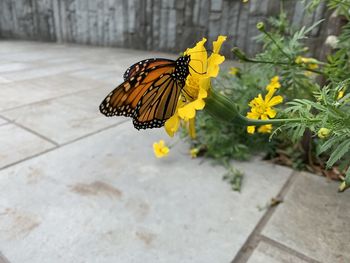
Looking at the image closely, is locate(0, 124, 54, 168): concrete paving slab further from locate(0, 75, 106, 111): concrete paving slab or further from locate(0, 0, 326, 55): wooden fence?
locate(0, 0, 326, 55): wooden fence

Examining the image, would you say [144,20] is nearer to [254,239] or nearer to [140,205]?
[140,205]

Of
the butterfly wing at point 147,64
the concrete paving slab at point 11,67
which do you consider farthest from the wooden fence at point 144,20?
the butterfly wing at point 147,64

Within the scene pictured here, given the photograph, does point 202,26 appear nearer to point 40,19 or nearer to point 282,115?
point 40,19

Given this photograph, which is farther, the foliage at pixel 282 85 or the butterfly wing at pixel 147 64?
the foliage at pixel 282 85

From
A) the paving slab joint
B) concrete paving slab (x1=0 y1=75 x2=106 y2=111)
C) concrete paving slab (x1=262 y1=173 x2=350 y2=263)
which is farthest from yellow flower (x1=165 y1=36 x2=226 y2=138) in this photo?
concrete paving slab (x1=0 y1=75 x2=106 y2=111)

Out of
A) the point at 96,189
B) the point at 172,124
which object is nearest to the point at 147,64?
the point at 172,124

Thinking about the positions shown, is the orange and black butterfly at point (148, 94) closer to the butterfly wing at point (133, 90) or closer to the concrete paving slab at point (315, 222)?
the butterfly wing at point (133, 90)
